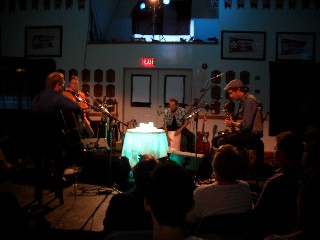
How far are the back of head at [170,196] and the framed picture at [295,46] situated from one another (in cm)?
914

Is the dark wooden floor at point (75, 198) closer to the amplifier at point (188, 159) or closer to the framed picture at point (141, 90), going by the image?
the amplifier at point (188, 159)

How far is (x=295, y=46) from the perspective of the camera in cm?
998

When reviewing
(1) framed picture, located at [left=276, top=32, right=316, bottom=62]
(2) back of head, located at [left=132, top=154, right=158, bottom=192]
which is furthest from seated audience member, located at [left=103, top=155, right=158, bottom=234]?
(1) framed picture, located at [left=276, top=32, right=316, bottom=62]

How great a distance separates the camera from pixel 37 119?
15.8 ft

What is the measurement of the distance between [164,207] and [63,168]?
12.5 feet

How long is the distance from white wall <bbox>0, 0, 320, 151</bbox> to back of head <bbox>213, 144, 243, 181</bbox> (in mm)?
7226

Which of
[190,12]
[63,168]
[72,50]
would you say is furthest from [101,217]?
[190,12]

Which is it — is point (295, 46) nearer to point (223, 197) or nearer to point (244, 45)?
point (244, 45)

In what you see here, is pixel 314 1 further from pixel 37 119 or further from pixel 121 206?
pixel 121 206

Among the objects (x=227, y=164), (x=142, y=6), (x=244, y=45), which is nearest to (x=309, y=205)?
(x=227, y=164)

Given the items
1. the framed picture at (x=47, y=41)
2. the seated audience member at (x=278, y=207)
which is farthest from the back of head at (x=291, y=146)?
the framed picture at (x=47, y=41)

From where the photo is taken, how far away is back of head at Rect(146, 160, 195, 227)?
149 cm

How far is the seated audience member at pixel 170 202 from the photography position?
1489 millimetres

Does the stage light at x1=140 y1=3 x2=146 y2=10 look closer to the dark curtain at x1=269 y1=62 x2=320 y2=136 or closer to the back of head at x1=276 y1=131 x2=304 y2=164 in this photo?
the dark curtain at x1=269 y1=62 x2=320 y2=136
